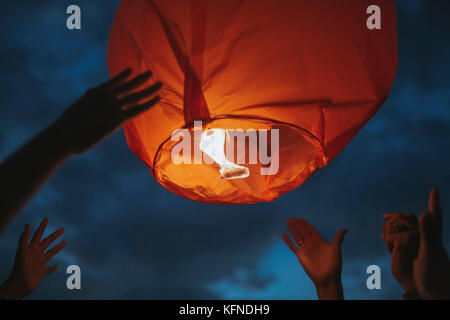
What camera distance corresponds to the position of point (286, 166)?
133 cm

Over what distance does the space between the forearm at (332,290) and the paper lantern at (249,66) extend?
21.7 inches

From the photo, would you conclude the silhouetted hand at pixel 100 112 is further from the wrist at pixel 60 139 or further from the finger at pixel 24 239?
the finger at pixel 24 239

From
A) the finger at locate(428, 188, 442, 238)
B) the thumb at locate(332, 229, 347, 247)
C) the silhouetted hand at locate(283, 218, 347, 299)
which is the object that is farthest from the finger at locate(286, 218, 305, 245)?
the finger at locate(428, 188, 442, 238)

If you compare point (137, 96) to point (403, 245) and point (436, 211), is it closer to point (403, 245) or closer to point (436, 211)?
point (436, 211)

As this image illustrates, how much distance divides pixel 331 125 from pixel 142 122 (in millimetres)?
565

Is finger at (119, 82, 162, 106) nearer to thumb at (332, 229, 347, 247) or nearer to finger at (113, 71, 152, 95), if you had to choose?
finger at (113, 71, 152, 95)

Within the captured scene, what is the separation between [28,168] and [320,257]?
1.15 metres

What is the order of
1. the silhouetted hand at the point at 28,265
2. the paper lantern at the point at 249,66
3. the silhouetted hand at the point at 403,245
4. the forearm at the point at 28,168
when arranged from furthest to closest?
the silhouetted hand at the point at 28,265
the silhouetted hand at the point at 403,245
the paper lantern at the point at 249,66
the forearm at the point at 28,168

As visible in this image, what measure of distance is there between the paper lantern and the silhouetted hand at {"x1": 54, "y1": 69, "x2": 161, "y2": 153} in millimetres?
194

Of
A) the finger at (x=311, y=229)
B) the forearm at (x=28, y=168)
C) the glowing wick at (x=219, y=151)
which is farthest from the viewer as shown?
the finger at (x=311, y=229)

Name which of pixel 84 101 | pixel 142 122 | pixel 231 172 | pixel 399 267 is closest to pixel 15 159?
pixel 84 101

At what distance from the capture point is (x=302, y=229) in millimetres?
1657

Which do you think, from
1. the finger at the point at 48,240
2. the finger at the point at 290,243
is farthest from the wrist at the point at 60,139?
the finger at the point at 290,243

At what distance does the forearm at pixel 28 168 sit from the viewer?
760mm
